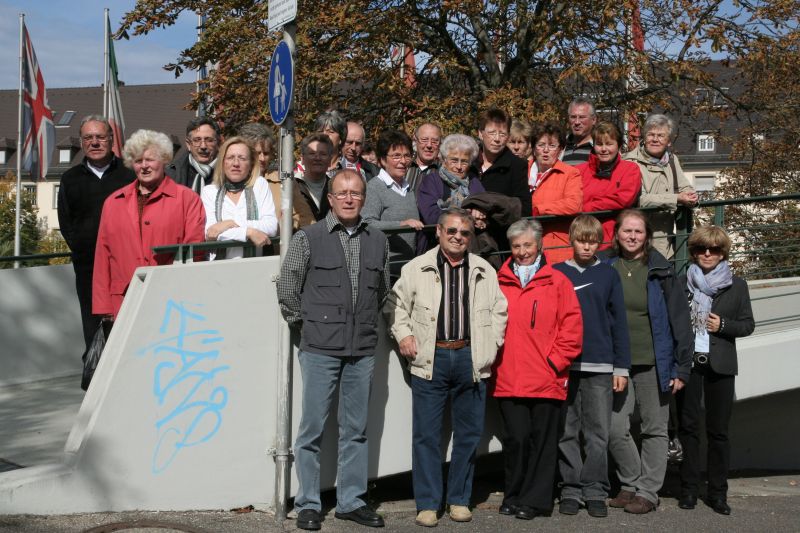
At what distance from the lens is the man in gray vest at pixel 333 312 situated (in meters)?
6.09

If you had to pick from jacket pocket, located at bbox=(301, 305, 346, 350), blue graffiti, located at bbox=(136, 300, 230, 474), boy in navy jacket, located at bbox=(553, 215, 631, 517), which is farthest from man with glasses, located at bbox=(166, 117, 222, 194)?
boy in navy jacket, located at bbox=(553, 215, 631, 517)

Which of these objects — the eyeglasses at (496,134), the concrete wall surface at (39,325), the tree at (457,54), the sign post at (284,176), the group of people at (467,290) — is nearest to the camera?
the sign post at (284,176)

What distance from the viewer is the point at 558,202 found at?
24.6 feet

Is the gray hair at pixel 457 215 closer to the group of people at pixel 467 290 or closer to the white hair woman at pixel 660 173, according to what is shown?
the group of people at pixel 467 290

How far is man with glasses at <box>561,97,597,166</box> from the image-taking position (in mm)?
7953

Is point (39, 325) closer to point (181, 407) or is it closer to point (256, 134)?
point (256, 134)

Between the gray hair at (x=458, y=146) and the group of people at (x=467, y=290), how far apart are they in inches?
0.5

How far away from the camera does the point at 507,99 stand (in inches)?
533

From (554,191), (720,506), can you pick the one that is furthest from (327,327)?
(720,506)

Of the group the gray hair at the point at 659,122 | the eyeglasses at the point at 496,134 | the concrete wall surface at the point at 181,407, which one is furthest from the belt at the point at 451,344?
the gray hair at the point at 659,122

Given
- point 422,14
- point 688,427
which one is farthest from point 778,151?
point 688,427

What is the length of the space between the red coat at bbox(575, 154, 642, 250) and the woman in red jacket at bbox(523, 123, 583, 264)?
0.67 feet

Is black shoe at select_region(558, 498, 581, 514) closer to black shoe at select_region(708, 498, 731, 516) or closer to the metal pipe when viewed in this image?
black shoe at select_region(708, 498, 731, 516)

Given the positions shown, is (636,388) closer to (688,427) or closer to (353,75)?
(688,427)
